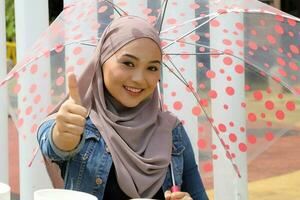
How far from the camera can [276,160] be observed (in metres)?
7.85

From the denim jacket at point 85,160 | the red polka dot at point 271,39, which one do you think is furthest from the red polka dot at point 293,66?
the denim jacket at point 85,160

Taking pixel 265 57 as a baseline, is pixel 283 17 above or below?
above

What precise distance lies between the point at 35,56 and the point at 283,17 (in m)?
0.91

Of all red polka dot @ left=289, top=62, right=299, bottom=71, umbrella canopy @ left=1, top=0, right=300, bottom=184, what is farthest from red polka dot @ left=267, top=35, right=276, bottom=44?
red polka dot @ left=289, top=62, right=299, bottom=71

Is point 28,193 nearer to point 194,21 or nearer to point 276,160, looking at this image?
point 194,21

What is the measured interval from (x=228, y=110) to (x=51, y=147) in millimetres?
1291

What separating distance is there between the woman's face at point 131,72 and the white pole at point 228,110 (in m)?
0.70

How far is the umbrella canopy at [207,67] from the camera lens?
93.8 inches

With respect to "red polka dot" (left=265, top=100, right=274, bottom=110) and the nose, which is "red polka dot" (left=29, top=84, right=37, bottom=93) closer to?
the nose

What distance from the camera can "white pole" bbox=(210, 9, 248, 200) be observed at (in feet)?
8.98

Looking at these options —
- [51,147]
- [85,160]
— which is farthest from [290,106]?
[51,147]

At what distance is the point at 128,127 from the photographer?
199cm

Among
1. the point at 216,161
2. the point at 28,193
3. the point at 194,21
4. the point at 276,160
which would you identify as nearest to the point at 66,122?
the point at 194,21

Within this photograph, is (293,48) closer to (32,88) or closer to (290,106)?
(290,106)
